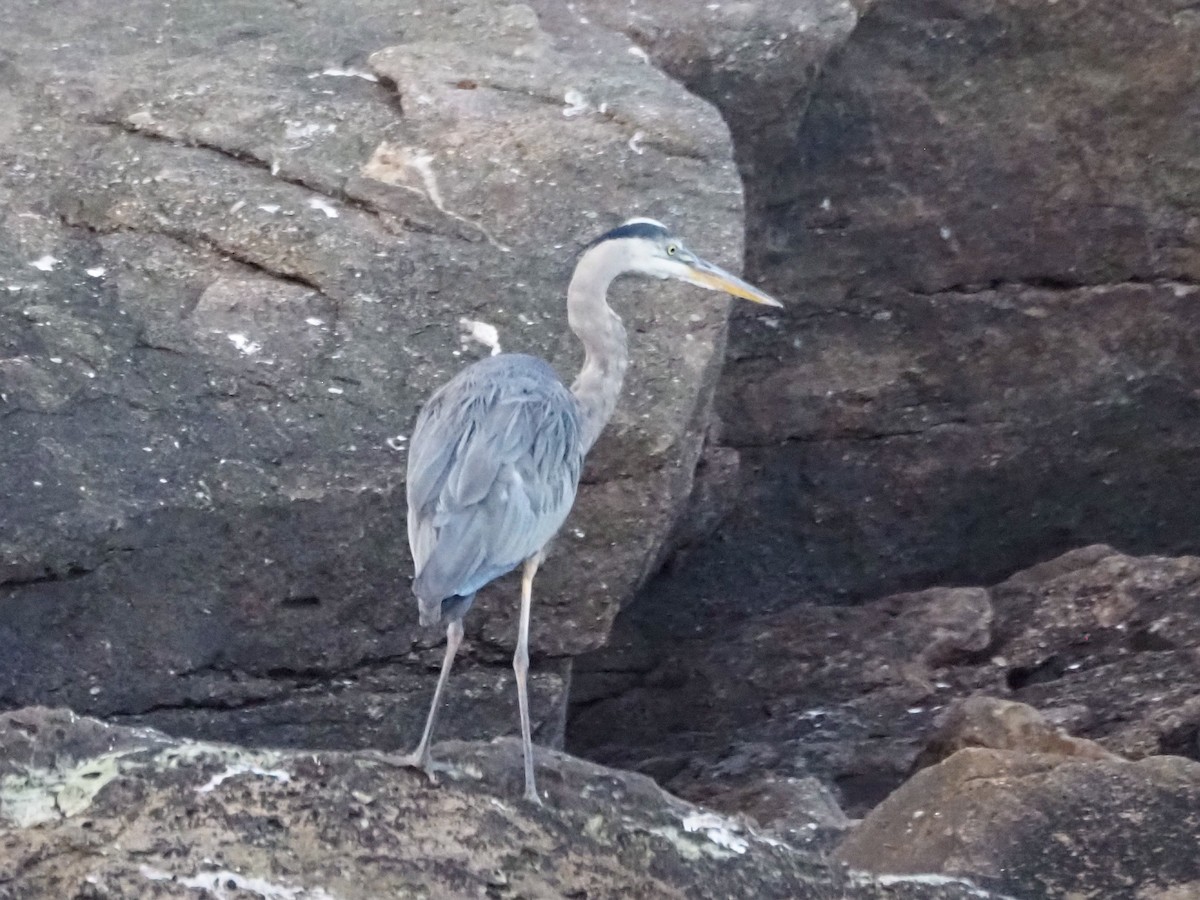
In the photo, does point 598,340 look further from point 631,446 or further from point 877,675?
point 877,675

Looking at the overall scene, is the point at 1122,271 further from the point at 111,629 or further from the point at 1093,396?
the point at 111,629

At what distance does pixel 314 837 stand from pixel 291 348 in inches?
68.2

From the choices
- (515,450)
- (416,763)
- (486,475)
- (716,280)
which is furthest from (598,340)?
(416,763)

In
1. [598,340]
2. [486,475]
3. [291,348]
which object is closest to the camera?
[486,475]

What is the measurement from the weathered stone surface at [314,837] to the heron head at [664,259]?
1490 millimetres

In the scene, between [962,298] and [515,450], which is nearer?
[515,450]

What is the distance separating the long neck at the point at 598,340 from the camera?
413 centimetres

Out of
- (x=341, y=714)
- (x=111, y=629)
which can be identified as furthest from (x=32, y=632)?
(x=341, y=714)

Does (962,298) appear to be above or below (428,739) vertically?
below

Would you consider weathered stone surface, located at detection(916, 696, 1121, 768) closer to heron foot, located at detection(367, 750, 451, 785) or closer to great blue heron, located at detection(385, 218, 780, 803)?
great blue heron, located at detection(385, 218, 780, 803)

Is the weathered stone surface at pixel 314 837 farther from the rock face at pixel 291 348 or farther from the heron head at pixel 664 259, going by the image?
the heron head at pixel 664 259

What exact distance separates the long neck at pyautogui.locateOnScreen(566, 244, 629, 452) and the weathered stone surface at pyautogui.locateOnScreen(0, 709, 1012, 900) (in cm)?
120

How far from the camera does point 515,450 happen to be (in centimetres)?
377

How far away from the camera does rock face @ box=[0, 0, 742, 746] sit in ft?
13.3
